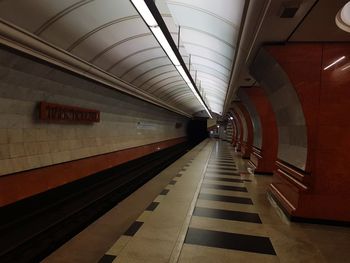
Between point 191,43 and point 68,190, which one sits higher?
point 191,43

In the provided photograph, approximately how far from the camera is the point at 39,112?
668cm

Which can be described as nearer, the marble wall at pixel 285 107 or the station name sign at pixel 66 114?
the marble wall at pixel 285 107

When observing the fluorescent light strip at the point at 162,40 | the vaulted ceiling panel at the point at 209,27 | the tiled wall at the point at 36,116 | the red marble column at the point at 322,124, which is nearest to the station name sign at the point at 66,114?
the tiled wall at the point at 36,116

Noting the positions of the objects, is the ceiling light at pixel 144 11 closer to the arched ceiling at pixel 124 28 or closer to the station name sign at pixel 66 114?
the arched ceiling at pixel 124 28

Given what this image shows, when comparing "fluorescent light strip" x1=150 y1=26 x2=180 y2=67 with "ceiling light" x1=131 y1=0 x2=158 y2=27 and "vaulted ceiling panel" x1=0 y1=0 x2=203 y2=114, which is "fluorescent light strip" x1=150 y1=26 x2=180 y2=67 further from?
"vaulted ceiling panel" x1=0 y1=0 x2=203 y2=114

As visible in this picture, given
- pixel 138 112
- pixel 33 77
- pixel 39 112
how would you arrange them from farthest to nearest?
1. pixel 138 112
2. pixel 39 112
3. pixel 33 77

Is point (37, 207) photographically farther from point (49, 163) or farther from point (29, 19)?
point (29, 19)

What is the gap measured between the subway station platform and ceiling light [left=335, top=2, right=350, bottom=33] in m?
3.05

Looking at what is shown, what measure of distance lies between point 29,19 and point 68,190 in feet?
15.4

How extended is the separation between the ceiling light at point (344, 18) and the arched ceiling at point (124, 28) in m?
1.38

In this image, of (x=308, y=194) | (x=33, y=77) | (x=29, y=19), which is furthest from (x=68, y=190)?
(x=308, y=194)

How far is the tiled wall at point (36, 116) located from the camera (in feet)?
18.4

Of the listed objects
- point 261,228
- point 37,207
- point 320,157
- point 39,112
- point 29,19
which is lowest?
point 37,207

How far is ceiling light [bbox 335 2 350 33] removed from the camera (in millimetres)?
3846
